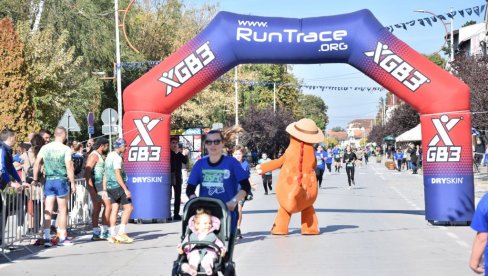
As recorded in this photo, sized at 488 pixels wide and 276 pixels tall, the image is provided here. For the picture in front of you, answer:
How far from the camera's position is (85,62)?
40.6 m

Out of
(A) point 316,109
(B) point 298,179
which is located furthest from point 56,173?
(A) point 316,109

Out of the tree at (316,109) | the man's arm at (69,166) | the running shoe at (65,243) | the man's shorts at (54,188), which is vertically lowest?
the running shoe at (65,243)

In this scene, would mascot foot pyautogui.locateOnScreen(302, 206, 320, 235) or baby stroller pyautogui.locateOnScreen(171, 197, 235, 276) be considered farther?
mascot foot pyautogui.locateOnScreen(302, 206, 320, 235)

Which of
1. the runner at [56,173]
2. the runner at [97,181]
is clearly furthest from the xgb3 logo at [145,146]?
the runner at [56,173]

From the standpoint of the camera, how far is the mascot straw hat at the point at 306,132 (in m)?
15.4

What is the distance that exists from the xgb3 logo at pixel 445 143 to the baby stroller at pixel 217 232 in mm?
9045

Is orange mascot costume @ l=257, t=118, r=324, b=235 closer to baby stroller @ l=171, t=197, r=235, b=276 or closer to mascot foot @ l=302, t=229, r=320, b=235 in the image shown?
mascot foot @ l=302, t=229, r=320, b=235

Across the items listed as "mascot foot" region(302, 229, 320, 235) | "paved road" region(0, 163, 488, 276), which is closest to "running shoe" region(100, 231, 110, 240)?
"paved road" region(0, 163, 488, 276)

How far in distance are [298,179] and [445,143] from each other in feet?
10.9

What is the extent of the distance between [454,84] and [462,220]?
2.55 m

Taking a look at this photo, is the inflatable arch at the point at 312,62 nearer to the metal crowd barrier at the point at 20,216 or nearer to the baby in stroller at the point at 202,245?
the metal crowd barrier at the point at 20,216

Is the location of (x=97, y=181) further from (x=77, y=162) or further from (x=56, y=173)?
(x=77, y=162)

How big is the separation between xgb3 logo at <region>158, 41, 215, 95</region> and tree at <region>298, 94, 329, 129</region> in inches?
6059

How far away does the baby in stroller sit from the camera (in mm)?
8242
